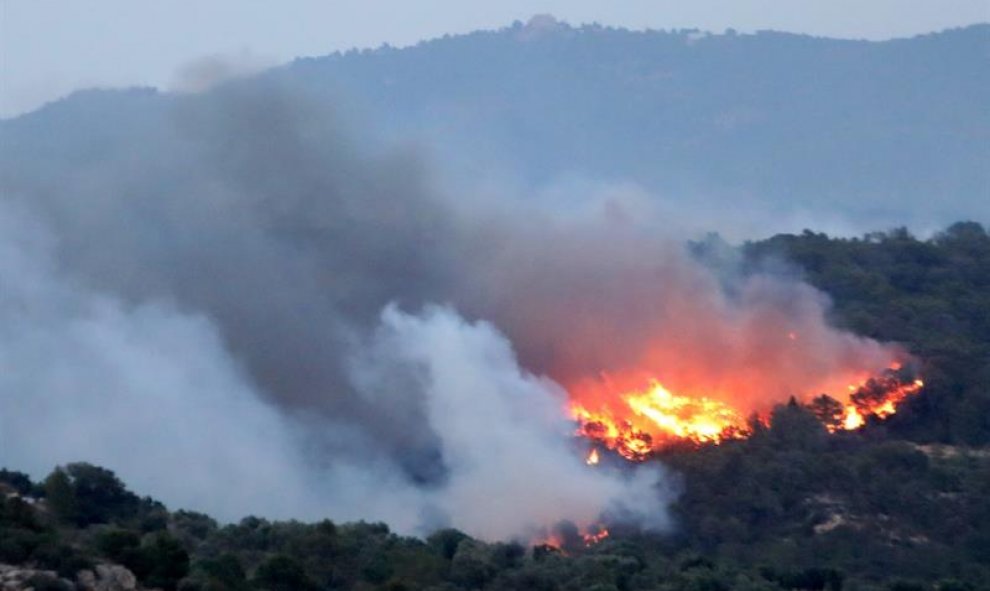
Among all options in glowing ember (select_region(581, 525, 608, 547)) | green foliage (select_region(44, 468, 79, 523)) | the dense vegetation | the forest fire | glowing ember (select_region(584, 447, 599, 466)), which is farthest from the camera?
the forest fire

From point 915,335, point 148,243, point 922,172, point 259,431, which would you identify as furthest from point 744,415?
point 922,172

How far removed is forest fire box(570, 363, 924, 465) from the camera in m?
50.6

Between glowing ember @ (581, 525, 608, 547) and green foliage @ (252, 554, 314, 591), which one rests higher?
glowing ember @ (581, 525, 608, 547)

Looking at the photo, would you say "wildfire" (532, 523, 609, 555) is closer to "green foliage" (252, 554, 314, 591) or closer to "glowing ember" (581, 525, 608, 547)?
"glowing ember" (581, 525, 608, 547)

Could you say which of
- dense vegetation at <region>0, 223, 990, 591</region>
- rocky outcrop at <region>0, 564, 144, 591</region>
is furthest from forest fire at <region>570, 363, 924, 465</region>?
rocky outcrop at <region>0, 564, 144, 591</region>

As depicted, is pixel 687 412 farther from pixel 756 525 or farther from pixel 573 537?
pixel 573 537

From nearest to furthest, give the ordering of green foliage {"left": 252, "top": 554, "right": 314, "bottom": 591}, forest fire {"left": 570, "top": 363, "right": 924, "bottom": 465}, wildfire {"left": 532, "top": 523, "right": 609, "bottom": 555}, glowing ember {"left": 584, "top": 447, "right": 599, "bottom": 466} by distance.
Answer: green foliage {"left": 252, "top": 554, "right": 314, "bottom": 591}, wildfire {"left": 532, "top": 523, "right": 609, "bottom": 555}, glowing ember {"left": 584, "top": 447, "right": 599, "bottom": 466}, forest fire {"left": 570, "top": 363, "right": 924, "bottom": 465}

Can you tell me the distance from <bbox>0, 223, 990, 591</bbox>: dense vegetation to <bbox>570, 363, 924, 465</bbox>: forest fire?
25.9 inches

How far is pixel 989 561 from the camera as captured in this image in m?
41.9

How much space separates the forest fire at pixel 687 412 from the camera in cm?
5059

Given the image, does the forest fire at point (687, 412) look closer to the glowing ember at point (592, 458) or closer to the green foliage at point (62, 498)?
the glowing ember at point (592, 458)

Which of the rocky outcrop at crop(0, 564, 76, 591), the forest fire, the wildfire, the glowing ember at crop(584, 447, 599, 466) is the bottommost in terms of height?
the rocky outcrop at crop(0, 564, 76, 591)

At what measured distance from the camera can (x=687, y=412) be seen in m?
Result: 51.8

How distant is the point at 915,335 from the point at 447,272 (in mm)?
14850
